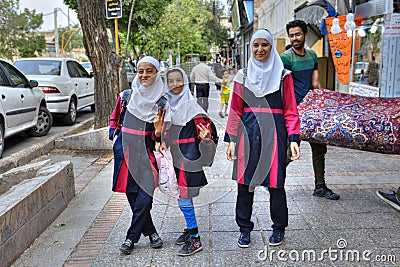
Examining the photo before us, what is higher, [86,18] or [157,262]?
[86,18]

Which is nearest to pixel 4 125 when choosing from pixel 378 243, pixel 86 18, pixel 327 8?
pixel 86 18

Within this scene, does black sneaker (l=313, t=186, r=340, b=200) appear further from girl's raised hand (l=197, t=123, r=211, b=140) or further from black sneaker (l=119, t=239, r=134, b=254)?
black sneaker (l=119, t=239, r=134, b=254)

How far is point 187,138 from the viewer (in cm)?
340

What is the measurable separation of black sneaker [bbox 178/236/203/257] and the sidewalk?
0.16 feet

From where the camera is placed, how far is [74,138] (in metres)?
7.50

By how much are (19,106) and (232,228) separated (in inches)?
206

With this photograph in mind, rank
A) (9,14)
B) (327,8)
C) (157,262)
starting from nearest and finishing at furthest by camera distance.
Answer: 1. (157,262)
2. (327,8)
3. (9,14)

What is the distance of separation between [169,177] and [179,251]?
61cm

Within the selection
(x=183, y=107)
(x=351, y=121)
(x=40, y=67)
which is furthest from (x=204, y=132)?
(x=40, y=67)

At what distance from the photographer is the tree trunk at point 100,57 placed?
777 centimetres

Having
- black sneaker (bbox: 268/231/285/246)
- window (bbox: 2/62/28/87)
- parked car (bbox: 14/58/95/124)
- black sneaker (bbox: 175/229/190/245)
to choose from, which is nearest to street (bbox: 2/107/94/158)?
parked car (bbox: 14/58/95/124)

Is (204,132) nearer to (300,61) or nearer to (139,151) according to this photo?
(139,151)

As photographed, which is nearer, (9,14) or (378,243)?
(378,243)

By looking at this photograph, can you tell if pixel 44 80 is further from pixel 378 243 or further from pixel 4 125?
pixel 378 243
